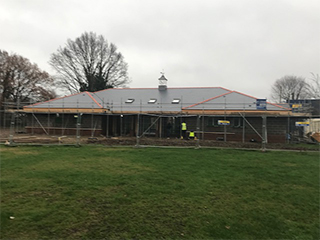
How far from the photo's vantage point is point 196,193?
529 cm

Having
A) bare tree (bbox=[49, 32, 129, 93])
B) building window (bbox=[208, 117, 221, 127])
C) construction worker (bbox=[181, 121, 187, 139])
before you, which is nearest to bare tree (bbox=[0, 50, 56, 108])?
bare tree (bbox=[49, 32, 129, 93])

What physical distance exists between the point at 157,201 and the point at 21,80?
38.6 m

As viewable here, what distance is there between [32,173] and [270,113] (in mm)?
15914

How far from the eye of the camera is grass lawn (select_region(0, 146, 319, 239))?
3564mm

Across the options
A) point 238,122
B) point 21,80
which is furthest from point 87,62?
point 238,122

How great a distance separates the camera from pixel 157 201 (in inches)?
187

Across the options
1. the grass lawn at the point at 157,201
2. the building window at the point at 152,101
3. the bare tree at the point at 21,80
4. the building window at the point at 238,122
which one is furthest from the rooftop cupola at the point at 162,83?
the bare tree at the point at 21,80

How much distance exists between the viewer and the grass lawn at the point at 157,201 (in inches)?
140

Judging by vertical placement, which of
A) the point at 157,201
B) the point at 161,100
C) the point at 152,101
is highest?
the point at 161,100

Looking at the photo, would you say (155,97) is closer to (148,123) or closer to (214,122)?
(148,123)

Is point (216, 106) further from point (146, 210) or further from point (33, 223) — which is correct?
point (33, 223)

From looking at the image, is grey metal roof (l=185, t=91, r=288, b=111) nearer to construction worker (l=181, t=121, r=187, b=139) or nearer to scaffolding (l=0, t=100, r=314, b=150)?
scaffolding (l=0, t=100, r=314, b=150)

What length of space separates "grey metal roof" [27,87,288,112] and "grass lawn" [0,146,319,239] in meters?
11.3

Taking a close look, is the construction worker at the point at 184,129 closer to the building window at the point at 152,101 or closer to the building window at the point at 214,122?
the building window at the point at 214,122
